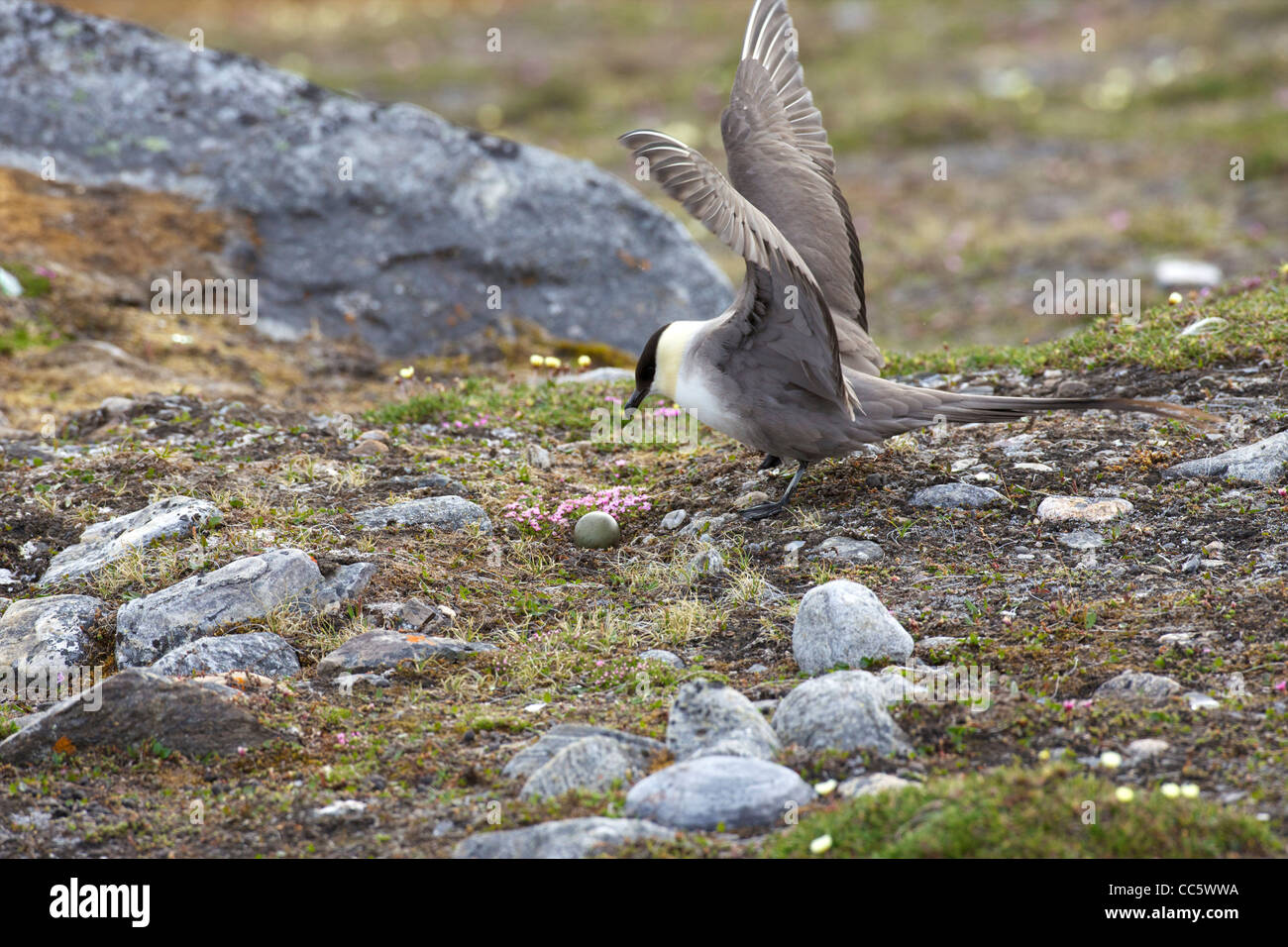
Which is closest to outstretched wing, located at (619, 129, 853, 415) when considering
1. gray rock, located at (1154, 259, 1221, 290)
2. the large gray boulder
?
the large gray boulder

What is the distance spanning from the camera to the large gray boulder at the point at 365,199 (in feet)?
31.6

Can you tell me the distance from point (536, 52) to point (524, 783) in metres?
23.2

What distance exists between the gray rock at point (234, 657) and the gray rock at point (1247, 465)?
396cm

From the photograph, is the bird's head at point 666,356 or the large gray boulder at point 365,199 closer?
the bird's head at point 666,356

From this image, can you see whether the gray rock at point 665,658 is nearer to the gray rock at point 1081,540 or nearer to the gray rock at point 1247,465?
the gray rock at point 1081,540

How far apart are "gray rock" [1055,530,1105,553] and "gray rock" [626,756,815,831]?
211cm

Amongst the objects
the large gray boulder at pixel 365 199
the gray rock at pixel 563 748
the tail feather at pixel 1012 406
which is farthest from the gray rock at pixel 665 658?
the large gray boulder at pixel 365 199

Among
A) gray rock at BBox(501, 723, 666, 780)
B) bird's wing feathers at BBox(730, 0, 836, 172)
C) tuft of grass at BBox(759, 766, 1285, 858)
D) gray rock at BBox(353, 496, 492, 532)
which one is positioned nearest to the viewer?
tuft of grass at BBox(759, 766, 1285, 858)

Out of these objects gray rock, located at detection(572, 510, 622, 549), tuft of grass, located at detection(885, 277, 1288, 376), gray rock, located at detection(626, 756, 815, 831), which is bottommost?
gray rock, located at detection(626, 756, 815, 831)

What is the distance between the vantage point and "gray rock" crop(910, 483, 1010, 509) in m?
5.82

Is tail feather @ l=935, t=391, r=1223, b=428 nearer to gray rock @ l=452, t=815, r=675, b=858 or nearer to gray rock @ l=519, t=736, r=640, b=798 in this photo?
gray rock @ l=519, t=736, r=640, b=798

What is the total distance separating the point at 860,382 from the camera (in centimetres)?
595

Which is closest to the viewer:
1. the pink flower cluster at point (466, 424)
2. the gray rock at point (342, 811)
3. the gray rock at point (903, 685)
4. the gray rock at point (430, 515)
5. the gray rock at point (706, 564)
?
the gray rock at point (342, 811)

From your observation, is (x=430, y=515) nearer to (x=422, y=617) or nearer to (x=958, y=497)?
(x=422, y=617)
